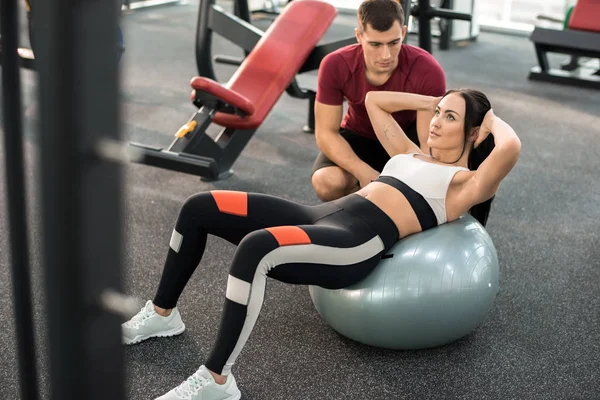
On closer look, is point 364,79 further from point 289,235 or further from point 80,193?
point 80,193

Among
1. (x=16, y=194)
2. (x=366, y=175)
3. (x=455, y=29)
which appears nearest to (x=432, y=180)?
(x=366, y=175)

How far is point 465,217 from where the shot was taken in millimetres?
2295

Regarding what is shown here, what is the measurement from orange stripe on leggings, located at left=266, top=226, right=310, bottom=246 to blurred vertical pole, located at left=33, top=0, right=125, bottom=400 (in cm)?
143

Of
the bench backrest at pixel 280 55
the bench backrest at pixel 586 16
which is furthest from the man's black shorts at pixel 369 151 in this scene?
the bench backrest at pixel 586 16

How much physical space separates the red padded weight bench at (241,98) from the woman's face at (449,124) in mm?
1345

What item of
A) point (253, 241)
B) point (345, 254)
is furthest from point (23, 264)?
point (345, 254)

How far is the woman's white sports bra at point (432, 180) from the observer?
217cm

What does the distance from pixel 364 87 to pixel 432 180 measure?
0.64 metres

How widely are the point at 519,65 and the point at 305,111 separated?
232 cm

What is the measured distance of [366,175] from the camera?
8.57 ft

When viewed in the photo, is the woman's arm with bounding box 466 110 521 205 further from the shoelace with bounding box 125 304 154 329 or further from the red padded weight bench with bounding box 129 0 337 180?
the red padded weight bench with bounding box 129 0 337 180

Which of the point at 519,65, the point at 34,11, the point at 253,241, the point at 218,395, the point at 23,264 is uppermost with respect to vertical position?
the point at 34,11

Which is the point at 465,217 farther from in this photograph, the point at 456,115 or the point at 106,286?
the point at 106,286

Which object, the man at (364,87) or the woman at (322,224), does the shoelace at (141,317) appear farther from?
the man at (364,87)
